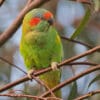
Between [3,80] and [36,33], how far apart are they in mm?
613

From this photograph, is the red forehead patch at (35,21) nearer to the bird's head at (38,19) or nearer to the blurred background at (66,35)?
the bird's head at (38,19)

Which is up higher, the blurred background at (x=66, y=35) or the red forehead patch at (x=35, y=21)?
the blurred background at (x=66, y=35)

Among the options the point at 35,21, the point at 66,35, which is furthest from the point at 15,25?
the point at 66,35

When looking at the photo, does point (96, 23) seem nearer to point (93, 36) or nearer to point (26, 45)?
point (93, 36)

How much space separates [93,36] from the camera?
2855mm

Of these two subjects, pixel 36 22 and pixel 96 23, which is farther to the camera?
pixel 96 23

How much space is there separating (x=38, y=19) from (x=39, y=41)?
0.11m

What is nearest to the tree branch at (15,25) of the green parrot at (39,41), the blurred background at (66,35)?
the green parrot at (39,41)

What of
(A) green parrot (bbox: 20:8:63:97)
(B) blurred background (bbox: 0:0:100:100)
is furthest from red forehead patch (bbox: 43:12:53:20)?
(B) blurred background (bbox: 0:0:100:100)

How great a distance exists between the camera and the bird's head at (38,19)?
1.85m

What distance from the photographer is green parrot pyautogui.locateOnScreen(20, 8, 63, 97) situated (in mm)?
1866

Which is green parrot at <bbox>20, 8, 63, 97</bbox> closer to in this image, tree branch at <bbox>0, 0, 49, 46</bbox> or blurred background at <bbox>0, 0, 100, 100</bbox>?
tree branch at <bbox>0, 0, 49, 46</bbox>

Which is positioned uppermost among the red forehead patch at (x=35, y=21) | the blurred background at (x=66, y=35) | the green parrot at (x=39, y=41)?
the blurred background at (x=66, y=35)

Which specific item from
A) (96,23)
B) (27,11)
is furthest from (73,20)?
(27,11)
